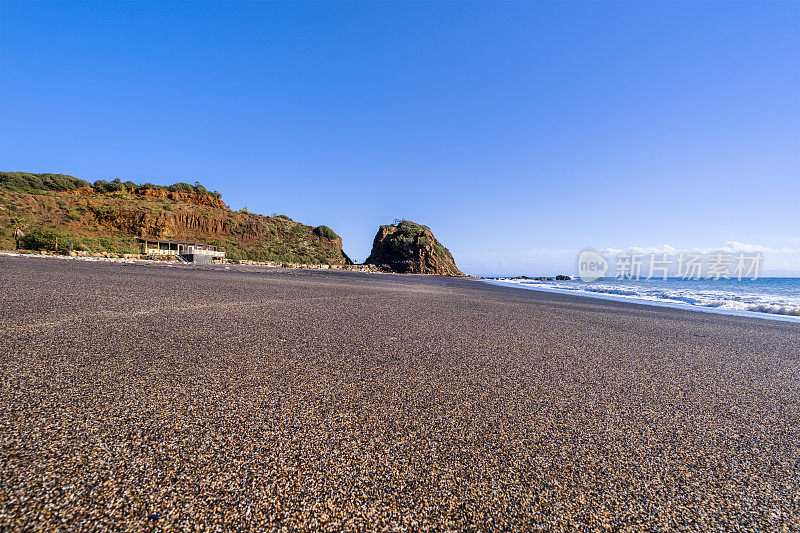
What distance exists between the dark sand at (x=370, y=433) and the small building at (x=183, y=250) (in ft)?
101

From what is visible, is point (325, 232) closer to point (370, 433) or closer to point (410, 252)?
point (410, 252)

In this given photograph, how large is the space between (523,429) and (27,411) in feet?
7.66

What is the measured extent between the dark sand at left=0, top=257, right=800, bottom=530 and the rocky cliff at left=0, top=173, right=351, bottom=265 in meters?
26.5

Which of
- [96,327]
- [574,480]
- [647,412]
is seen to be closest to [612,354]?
[647,412]

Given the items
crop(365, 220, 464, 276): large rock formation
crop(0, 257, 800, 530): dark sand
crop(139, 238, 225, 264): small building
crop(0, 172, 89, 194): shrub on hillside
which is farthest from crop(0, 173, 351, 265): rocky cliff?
crop(0, 257, 800, 530): dark sand

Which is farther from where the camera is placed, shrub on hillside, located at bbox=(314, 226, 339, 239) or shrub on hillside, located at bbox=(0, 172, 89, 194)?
shrub on hillside, located at bbox=(314, 226, 339, 239)

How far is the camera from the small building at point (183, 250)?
29766mm

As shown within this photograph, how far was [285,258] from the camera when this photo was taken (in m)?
45.1

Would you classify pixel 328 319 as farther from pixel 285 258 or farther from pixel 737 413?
pixel 285 258

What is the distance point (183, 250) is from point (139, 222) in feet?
20.8

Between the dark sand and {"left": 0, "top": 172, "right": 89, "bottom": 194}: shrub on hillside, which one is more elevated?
{"left": 0, "top": 172, "right": 89, "bottom": 194}: shrub on hillside

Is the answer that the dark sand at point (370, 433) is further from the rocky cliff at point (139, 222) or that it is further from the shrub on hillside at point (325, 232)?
the shrub on hillside at point (325, 232)

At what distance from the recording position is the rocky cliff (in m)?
26.2

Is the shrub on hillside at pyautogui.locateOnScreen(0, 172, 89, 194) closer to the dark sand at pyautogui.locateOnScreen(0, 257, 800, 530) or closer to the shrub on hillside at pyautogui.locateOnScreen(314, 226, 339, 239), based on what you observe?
the shrub on hillside at pyautogui.locateOnScreen(314, 226, 339, 239)
